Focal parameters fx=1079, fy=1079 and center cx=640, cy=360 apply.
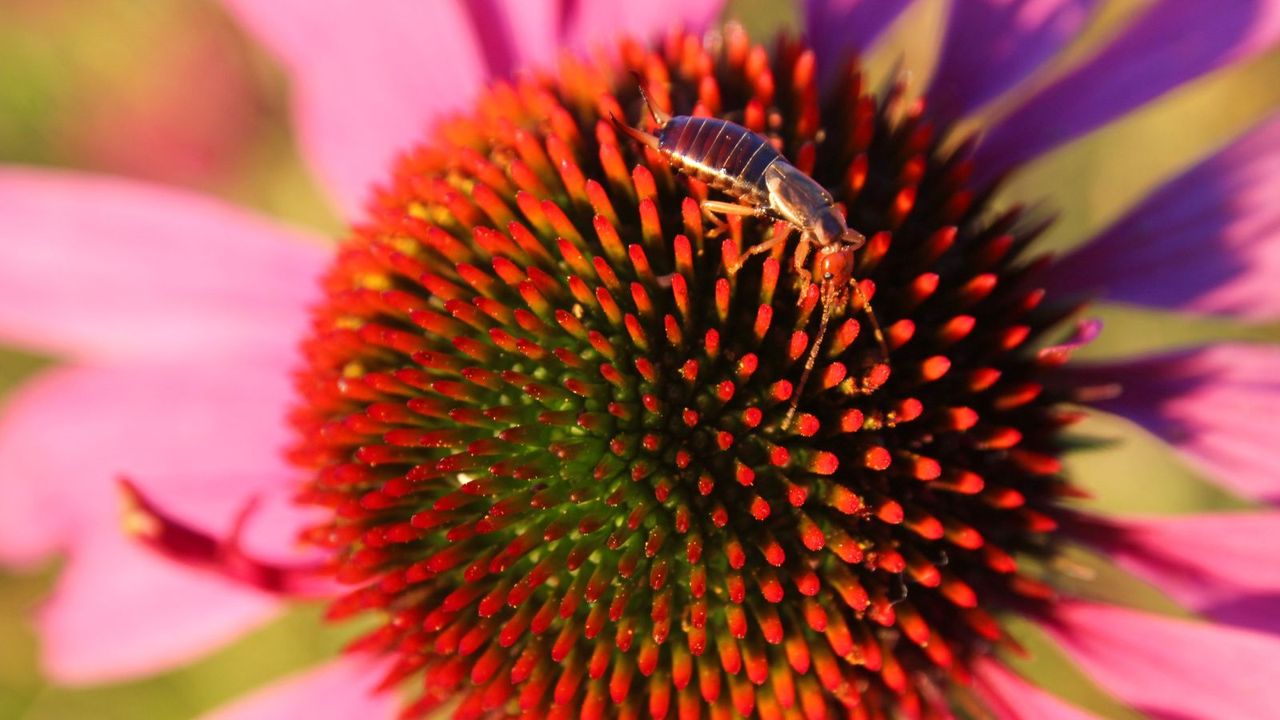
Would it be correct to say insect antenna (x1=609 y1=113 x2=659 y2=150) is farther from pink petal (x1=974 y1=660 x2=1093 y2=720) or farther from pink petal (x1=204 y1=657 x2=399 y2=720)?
pink petal (x1=204 y1=657 x2=399 y2=720)

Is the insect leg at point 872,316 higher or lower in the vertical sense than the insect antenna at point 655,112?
lower

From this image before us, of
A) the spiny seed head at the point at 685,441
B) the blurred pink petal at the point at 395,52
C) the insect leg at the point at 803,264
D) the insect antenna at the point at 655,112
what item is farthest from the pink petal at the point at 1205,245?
the blurred pink petal at the point at 395,52

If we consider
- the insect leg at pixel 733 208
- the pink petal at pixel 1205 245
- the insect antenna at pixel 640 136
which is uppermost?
→ the insect antenna at pixel 640 136

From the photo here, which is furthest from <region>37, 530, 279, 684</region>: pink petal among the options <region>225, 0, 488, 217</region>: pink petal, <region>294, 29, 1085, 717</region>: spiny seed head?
<region>225, 0, 488, 217</region>: pink petal

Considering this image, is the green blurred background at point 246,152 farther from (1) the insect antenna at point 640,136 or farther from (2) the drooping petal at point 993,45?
(1) the insect antenna at point 640,136

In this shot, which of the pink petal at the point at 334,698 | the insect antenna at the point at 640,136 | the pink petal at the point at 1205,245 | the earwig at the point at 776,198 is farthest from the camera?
the pink petal at the point at 334,698

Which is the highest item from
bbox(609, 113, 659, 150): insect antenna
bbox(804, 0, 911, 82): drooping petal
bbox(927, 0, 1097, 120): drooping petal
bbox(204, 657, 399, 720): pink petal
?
bbox(804, 0, 911, 82): drooping petal

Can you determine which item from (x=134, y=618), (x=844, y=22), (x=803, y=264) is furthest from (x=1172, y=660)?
(x=134, y=618)
